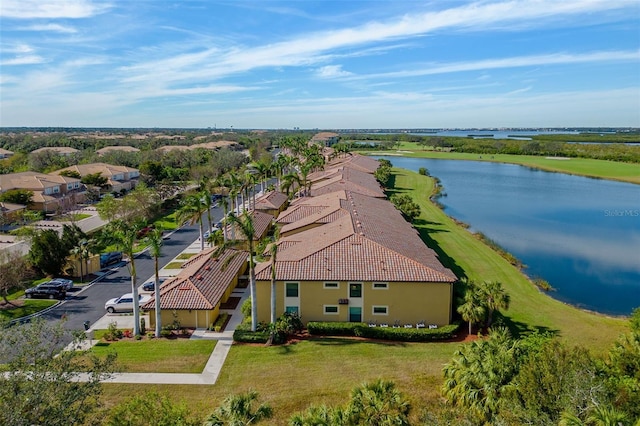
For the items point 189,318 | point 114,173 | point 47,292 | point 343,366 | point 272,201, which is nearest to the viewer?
point 343,366

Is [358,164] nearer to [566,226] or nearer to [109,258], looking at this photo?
[566,226]

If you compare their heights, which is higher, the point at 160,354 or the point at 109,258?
the point at 109,258

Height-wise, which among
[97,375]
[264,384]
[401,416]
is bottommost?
[264,384]

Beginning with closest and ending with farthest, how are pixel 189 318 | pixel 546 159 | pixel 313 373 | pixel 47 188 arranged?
pixel 313 373 → pixel 189 318 → pixel 47 188 → pixel 546 159

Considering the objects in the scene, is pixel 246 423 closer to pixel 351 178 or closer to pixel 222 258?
pixel 222 258

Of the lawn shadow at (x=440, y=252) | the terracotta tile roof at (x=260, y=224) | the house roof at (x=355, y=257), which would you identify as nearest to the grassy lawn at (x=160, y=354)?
the house roof at (x=355, y=257)

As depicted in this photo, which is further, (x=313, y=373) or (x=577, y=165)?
(x=577, y=165)

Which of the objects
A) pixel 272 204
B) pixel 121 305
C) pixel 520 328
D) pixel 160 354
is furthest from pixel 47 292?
pixel 520 328

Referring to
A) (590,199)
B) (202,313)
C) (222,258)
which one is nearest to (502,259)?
(222,258)
